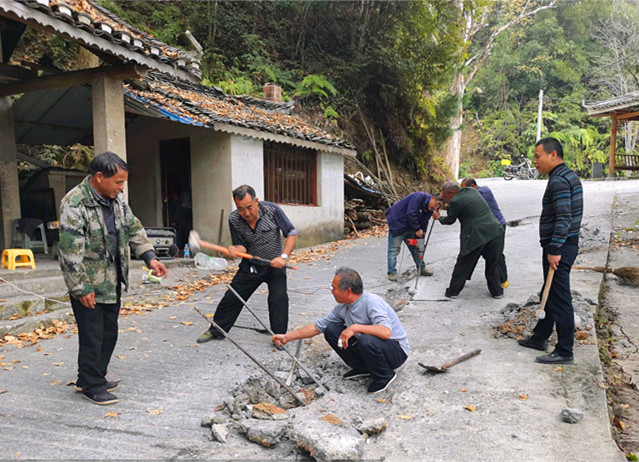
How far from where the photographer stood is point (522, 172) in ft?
98.4

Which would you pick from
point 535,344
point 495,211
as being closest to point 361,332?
point 535,344

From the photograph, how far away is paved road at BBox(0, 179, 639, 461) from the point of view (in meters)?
3.14

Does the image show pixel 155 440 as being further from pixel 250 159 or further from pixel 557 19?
pixel 557 19

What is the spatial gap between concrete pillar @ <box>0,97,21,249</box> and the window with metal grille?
516cm

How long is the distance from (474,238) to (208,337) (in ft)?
11.9

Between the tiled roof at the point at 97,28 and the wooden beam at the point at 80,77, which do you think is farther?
the wooden beam at the point at 80,77

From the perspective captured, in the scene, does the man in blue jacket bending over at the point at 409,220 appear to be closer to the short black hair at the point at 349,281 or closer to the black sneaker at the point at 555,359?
the black sneaker at the point at 555,359

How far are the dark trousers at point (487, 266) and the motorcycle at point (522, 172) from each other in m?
24.8

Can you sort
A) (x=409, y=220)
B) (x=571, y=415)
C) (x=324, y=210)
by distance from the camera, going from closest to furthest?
(x=571, y=415)
(x=409, y=220)
(x=324, y=210)

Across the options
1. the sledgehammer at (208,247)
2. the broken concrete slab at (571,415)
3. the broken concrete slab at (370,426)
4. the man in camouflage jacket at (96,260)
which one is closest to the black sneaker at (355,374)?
the broken concrete slab at (370,426)

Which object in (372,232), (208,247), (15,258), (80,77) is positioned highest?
(80,77)

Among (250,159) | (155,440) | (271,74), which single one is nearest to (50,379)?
(155,440)

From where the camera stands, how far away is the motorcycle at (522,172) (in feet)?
97.1

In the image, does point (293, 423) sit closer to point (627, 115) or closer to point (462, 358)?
point (462, 358)
